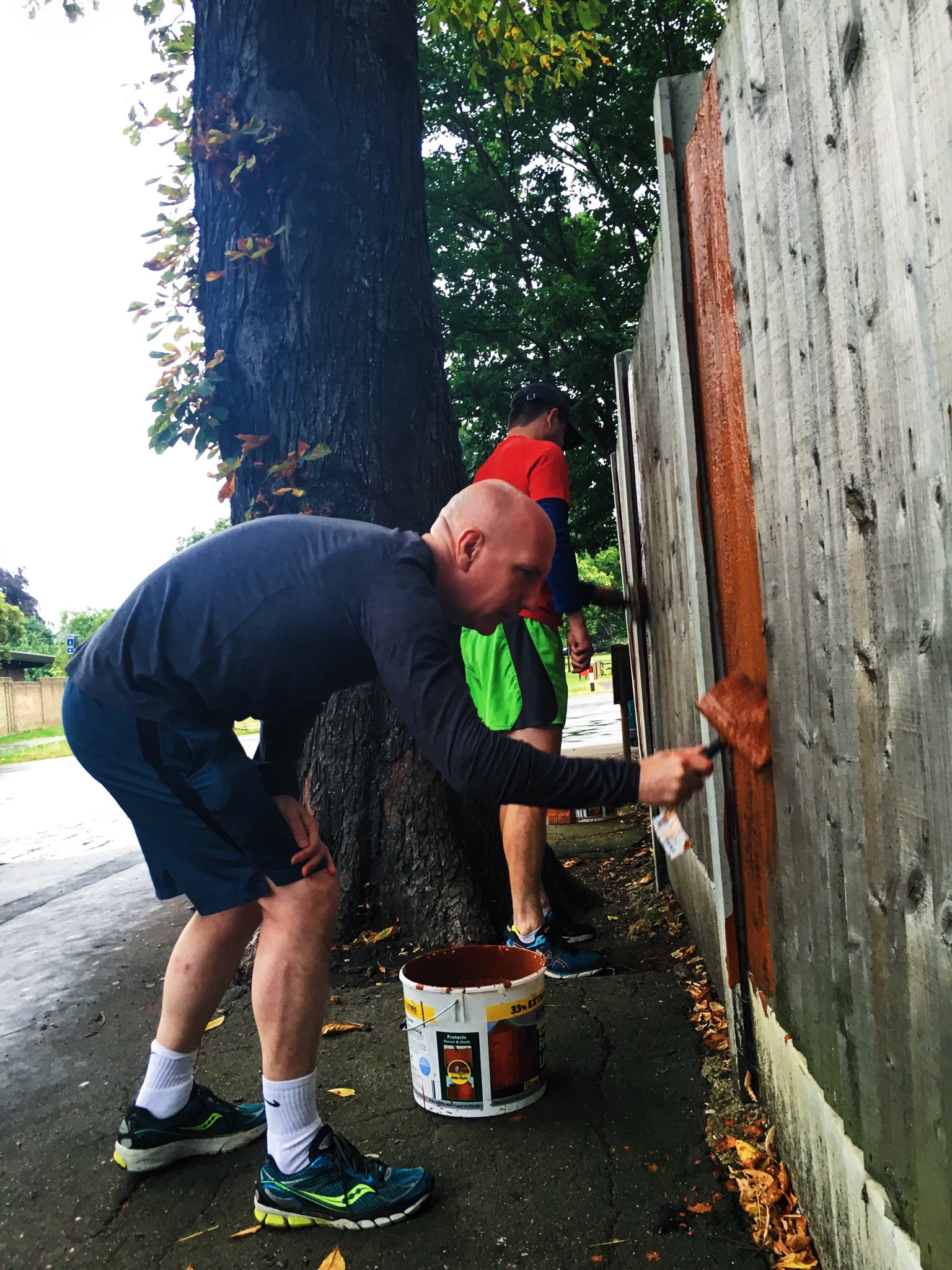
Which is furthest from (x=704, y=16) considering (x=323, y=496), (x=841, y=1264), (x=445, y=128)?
(x=841, y=1264)

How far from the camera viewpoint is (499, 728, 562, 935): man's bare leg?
3590 millimetres

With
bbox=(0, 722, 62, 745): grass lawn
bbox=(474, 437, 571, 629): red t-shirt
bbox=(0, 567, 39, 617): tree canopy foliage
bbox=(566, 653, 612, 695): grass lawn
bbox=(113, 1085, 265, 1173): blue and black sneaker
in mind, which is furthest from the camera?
bbox=(0, 567, 39, 617): tree canopy foliage

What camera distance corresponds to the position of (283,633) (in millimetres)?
2203

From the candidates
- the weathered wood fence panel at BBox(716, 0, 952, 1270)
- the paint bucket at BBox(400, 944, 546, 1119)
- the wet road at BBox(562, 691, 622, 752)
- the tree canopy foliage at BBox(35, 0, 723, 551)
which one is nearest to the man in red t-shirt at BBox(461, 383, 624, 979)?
the paint bucket at BBox(400, 944, 546, 1119)

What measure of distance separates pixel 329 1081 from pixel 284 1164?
670 millimetres

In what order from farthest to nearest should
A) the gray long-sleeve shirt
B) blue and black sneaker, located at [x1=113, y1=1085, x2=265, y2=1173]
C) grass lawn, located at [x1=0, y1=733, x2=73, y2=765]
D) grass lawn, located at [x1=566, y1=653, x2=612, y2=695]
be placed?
grass lawn, located at [x1=566, y1=653, x2=612, y2=695] < grass lawn, located at [x1=0, y1=733, x2=73, y2=765] < blue and black sneaker, located at [x1=113, y1=1085, x2=265, y2=1173] < the gray long-sleeve shirt

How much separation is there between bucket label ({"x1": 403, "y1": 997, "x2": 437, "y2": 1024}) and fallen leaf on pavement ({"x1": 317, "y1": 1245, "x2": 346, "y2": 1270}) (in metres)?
0.58

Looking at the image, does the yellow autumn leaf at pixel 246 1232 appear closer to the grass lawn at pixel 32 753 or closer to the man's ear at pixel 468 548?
the man's ear at pixel 468 548

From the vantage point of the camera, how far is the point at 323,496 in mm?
4035

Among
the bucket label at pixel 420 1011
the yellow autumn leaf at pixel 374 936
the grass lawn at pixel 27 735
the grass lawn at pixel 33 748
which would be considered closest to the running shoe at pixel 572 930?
the yellow autumn leaf at pixel 374 936

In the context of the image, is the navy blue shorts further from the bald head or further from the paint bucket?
the bald head

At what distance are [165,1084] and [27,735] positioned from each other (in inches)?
1691

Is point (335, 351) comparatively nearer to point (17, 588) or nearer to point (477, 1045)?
point (477, 1045)

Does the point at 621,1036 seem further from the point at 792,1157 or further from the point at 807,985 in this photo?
the point at 807,985
